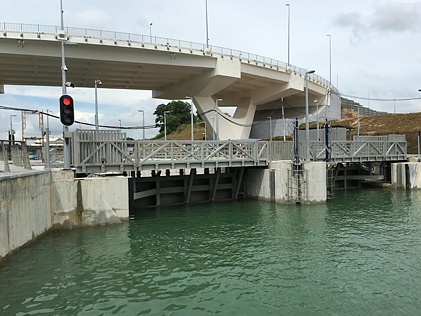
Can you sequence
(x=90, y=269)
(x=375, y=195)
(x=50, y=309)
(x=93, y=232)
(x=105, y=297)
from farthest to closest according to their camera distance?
(x=375, y=195) → (x=93, y=232) → (x=90, y=269) → (x=105, y=297) → (x=50, y=309)

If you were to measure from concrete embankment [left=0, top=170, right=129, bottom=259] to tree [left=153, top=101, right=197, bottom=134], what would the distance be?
84575 mm

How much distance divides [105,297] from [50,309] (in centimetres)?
121

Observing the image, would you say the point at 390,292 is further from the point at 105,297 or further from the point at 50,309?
the point at 50,309

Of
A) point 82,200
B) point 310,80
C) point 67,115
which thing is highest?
point 310,80

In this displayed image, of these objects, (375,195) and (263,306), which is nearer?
(263,306)

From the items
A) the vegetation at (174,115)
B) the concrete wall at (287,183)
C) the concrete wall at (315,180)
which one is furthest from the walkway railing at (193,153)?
the vegetation at (174,115)

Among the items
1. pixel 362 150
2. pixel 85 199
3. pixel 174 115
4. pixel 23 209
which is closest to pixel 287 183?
pixel 362 150

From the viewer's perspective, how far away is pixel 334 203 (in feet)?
76.1

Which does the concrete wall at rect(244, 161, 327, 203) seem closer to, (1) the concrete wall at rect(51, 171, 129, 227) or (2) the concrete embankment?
(2) the concrete embankment

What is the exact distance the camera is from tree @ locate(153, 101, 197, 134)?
10100 centimetres

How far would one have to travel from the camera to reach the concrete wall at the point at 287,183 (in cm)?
2209

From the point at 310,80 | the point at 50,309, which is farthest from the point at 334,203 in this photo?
the point at 310,80

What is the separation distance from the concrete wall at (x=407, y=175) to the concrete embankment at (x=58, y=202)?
23.6 metres

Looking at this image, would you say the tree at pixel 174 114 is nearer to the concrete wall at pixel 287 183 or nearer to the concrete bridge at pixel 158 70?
the concrete bridge at pixel 158 70
